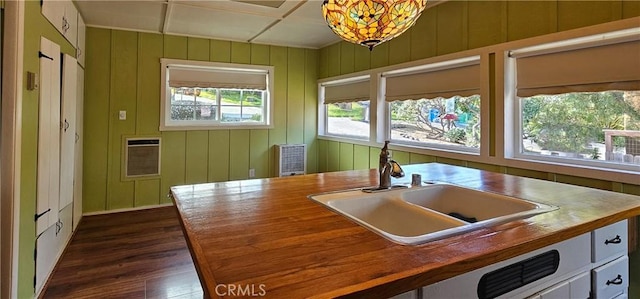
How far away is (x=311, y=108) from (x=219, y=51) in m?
1.61

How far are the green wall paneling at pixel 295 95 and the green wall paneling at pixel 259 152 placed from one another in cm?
39

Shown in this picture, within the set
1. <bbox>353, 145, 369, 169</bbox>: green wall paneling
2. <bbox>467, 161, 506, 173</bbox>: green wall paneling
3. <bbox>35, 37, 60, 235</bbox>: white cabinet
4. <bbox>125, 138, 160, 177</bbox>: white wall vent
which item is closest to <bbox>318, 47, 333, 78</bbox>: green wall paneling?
<bbox>353, 145, 369, 169</bbox>: green wall paneling

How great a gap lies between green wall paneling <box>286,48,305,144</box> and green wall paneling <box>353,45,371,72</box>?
1.08 meters

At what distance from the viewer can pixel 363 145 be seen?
4375mm

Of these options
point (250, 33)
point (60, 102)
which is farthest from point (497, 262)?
point (250, 33)

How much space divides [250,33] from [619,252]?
4.12 metres

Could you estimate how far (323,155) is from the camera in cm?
531

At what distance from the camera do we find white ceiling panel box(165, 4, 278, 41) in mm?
3484

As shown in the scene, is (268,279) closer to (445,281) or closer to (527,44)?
(445,281)

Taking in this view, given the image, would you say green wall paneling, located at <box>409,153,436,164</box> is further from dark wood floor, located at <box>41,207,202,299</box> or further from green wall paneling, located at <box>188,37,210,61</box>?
green wall paneling, located at <box>188,37,210,61</box>

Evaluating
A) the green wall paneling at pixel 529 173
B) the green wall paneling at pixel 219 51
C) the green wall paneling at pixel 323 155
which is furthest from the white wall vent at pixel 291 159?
the green wall paneling at pixel 529 173

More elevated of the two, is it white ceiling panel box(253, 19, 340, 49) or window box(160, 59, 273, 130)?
white ceiling panel box(253, 19, 340, 49)

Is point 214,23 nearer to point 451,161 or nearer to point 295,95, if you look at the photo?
point 295,95

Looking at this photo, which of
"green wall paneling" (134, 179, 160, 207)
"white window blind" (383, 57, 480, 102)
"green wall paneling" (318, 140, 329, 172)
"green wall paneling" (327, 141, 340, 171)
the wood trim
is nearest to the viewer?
the wood trim
